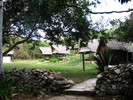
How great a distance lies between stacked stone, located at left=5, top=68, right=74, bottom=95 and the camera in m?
4.93

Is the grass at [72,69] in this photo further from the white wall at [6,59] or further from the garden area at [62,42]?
the white wall at [6,59]

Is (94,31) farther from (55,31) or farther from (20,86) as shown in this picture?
(20,86)

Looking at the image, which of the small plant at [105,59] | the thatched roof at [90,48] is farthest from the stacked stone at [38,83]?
the thatched roof at [90,48]

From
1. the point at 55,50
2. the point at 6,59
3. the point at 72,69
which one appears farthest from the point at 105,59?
the point at 6,59

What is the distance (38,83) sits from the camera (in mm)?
5281

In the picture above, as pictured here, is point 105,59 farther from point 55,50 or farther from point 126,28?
point 55,50

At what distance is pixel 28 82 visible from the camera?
531 centimetres

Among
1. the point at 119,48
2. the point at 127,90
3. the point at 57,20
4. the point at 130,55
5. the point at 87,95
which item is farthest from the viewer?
the point at 130,55

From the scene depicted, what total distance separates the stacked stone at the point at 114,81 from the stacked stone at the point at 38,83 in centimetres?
135

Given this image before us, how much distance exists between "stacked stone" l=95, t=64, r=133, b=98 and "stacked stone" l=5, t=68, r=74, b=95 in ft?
4.42

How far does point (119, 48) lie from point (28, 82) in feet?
46.4

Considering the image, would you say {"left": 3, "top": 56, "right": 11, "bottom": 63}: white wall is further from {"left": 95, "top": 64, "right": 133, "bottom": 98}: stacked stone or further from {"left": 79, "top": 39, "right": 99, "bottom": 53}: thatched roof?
{"left": 95, "top": 64, "right": 133, "bottom": 98}: stacked stone

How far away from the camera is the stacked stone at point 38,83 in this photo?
4.93 metres

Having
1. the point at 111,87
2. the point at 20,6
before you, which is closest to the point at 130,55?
the point at 111,87
